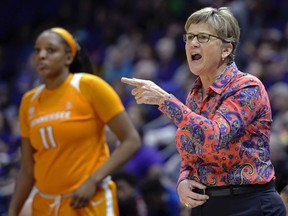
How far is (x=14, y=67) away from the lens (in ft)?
42.4

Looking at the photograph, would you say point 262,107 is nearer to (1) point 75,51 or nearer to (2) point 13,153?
(1) point 75,51

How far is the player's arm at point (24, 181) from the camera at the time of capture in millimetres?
4637

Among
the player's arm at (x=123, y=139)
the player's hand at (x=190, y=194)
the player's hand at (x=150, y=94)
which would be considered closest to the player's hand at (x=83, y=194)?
the player's arm at (x=123, y=139)

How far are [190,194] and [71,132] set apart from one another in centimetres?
123

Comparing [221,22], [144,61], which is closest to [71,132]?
[221,22]

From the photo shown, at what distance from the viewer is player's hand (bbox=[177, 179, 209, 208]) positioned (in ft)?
11.0

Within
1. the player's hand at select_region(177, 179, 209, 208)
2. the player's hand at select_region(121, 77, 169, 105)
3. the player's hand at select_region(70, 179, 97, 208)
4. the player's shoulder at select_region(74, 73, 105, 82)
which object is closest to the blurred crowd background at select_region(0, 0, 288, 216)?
the player's shoulder at select_region(74, 73, 105, 82)

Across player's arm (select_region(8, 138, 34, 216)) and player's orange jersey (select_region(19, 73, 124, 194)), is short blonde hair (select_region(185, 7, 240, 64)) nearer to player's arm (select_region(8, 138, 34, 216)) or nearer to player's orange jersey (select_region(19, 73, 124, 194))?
player's orange jersey (select_region(19, 73, 124, 194))

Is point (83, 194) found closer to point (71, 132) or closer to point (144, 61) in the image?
point (71, 132)

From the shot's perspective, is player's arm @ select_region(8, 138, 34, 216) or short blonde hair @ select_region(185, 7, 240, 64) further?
player's arm @ select_region(8, 138, 34, 216)

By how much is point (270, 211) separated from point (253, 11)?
6709 mm

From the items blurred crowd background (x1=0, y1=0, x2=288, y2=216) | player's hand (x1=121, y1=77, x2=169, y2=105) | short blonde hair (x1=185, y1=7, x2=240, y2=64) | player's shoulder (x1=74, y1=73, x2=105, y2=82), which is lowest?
blurred crowd background (x1=0, y1=0, x2=288, y2=216)

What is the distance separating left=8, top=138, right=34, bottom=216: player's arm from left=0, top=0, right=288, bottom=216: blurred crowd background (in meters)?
0.84

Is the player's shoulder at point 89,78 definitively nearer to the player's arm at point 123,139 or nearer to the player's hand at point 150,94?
the player's arm at point 123,139
